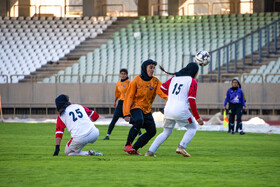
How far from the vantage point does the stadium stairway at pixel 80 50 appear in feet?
110

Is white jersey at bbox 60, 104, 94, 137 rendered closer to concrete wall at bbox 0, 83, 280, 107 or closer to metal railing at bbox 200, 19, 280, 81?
concrete wall at bbox 0, 83, 280, 107

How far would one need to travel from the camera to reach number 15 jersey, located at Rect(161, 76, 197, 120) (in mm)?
10273

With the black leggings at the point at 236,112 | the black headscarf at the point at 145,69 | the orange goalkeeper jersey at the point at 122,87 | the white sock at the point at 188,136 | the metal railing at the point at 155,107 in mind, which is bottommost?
the metal railing at the point at 155,107

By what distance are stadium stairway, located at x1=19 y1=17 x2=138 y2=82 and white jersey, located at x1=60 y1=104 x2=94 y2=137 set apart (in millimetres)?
21565

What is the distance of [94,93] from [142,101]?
1919cm

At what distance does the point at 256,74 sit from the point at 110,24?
12728mm

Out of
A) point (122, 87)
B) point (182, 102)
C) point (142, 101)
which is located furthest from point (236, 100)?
point (182, 102)

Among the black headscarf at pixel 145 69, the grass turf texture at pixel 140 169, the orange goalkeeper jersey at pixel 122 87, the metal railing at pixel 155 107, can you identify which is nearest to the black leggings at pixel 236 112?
the orange goalkeeper jersey at pixel 122 87

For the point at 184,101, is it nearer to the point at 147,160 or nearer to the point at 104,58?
the point at 147,160

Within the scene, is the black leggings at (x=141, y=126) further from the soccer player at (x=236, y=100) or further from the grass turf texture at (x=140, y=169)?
the soccer player at (x=236, y=100)

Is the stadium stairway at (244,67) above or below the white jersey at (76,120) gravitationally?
above

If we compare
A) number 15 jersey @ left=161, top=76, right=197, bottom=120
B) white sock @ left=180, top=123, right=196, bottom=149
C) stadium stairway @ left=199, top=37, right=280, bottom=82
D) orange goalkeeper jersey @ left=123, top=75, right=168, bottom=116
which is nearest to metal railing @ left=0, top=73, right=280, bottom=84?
stadium stairway @ left=199, top=37, right=280, bottom=82

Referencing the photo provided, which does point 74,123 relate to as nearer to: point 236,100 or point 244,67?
point 236,100

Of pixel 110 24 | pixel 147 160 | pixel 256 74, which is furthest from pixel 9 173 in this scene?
pixel 110 24
